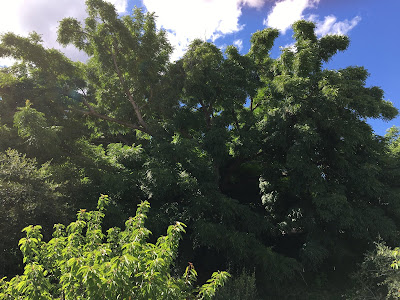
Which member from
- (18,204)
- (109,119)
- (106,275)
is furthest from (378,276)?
(109,119)

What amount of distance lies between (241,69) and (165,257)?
24.7 feet

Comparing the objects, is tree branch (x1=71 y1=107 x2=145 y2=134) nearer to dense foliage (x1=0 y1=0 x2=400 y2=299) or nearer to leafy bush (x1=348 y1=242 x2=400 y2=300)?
dense foliage (x1=0 y1=0 x2=400 y2=299)

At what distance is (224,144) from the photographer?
26.2 ft

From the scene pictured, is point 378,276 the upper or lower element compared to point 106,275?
upper

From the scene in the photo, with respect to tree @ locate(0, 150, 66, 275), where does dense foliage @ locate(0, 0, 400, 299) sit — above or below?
above

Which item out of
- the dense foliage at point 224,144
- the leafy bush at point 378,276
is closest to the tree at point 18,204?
the dense foliage at point 224,144

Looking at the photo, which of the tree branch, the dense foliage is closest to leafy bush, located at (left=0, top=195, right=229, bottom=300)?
the dense foliage

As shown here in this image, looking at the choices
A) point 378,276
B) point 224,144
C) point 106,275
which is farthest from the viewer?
point 224,144

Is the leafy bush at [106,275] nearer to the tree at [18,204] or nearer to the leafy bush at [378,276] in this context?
the tree at [18,204]

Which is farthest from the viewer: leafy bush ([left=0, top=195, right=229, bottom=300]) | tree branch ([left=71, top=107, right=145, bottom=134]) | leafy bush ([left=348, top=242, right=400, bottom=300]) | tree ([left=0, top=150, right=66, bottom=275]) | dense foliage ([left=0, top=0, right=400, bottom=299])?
tree branch ([left=71, top=107, right=145, bottom=134])

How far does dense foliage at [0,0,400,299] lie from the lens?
21.1ft

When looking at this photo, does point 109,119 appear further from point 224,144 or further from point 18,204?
point 18,204

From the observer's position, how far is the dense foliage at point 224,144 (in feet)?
21.1

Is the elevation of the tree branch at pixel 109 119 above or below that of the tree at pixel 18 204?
above
